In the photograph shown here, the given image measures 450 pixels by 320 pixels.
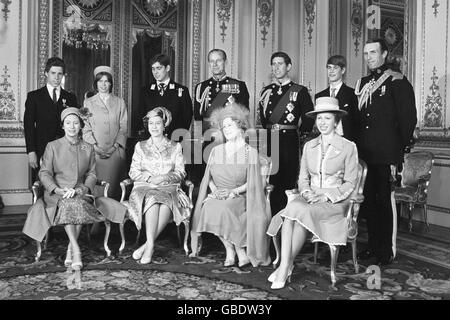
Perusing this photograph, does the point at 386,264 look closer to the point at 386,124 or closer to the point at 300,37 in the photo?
the point at 386,124

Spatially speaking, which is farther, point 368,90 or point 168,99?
point 168,99

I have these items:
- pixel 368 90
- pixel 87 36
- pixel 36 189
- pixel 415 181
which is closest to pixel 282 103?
pixel 368 90

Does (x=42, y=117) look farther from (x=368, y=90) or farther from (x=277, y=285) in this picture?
(x=368, y=90)

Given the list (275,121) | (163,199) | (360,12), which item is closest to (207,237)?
(163,199)

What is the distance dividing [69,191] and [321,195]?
190 centimetres

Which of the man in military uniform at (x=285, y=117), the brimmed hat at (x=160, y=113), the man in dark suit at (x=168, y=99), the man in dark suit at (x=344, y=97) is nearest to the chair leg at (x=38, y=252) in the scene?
the brimmed hat at (x=160, y=113)

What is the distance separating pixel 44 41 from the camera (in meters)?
6.60

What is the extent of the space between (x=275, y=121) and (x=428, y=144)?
7.87 ft

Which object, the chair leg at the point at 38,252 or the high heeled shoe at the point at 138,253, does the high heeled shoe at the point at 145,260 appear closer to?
the high heeled shoe at the point at 138,253

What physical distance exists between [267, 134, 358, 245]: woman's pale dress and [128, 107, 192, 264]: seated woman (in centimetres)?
91

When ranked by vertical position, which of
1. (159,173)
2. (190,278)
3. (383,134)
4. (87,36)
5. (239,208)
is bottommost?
(190,278)

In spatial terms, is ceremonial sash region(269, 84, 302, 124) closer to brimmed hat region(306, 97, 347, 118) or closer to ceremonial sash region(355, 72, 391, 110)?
ceremonial sash region(355, 72, 391, 110)

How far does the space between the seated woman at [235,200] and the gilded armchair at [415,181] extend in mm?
2335

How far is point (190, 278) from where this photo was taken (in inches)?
135
